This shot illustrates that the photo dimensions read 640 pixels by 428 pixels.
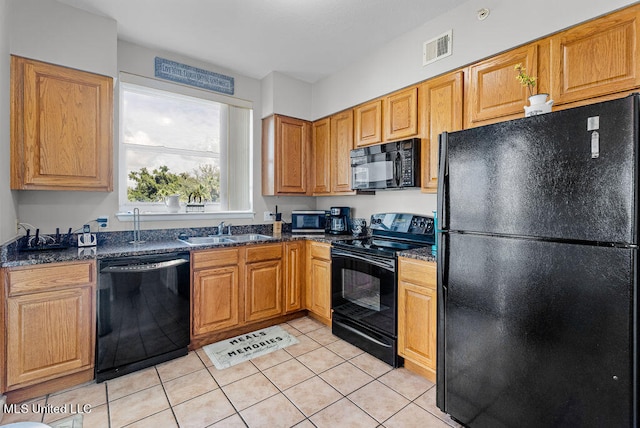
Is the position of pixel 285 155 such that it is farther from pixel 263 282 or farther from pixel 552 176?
pixel 552 176

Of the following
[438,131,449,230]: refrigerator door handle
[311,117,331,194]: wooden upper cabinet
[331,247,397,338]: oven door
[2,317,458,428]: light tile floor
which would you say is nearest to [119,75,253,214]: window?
[311,117,331,194]: wooden upper cabinet

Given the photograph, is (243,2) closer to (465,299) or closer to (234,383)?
(465,299)

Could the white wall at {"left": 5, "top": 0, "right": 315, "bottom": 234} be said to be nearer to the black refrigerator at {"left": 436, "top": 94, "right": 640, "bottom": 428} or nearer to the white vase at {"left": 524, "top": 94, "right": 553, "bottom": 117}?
the black refrigerator at {"left": 436, "top": 94, "right": 640, "bottom": 428}

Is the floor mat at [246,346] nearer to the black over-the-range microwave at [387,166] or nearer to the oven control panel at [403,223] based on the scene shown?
the oven control panel at [403,223]

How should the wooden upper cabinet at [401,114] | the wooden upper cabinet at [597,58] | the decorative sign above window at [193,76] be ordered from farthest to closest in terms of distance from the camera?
the decorative sign above window at [193,76], the wooden upper cabinet at [401,114], the wooden upper cabinet at [597,58]

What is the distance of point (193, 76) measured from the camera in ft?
10.4

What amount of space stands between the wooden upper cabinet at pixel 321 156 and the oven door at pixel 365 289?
99cm

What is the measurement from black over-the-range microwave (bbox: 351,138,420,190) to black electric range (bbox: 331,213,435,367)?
39cm

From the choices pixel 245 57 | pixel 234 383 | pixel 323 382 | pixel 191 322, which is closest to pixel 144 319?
pixel 191 322

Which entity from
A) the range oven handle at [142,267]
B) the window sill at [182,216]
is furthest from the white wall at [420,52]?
the range oven handle at [142,267]

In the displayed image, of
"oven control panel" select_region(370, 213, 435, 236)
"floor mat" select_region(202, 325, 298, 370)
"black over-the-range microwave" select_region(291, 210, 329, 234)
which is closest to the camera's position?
"floor mat" select_region(202, 325, 298, 370)

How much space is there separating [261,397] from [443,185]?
1759 millimetres

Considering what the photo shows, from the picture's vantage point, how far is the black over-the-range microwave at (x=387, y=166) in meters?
2.56

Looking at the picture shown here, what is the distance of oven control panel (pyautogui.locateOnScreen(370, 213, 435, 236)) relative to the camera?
273 cm
